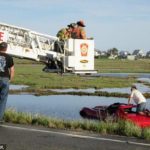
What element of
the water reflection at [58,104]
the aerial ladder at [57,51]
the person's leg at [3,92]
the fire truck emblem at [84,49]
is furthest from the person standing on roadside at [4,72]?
the water reflection at [58,104]

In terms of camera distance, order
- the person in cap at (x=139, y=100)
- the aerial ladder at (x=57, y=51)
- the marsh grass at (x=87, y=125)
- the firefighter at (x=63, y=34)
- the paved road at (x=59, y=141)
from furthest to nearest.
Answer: the person in cap at (x=139, y=100), the firefighter at (x=63, y=34), the aerial ladder at (x=57, y=51), the marsh grass at (x=87, y=125), the paved road at (x=59, y=141)

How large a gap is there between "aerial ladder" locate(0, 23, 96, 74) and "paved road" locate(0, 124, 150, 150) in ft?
14.2

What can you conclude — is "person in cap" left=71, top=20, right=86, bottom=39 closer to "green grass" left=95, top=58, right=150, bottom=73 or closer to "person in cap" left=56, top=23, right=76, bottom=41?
"person in cap" left=56, top=23, right=76, bottom=41

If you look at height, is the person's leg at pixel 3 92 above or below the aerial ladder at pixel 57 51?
below

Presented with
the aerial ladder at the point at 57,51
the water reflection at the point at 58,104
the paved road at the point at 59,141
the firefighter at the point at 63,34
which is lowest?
the water reflection at the point at 58,104

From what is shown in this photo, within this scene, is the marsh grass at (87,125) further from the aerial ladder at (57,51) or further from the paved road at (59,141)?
the aerial ladder at (57,51)

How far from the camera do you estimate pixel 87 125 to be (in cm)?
1212

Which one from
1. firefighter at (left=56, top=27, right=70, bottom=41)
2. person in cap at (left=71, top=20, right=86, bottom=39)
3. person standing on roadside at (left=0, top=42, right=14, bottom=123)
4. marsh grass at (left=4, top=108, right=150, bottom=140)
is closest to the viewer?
marsh grass at (left=4, top=108, right=150, bottom=140)

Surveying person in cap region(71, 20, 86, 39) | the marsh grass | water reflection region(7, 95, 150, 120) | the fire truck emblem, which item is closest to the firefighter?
person in cap region(71, 20, 86, 39)

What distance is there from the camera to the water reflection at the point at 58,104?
23.9 m

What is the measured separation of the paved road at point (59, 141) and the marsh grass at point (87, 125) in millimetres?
463

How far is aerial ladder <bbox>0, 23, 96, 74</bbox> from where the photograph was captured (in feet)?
50.6

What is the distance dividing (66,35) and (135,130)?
5.95m

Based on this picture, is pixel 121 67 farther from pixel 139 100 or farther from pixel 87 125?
pixel 87 125
